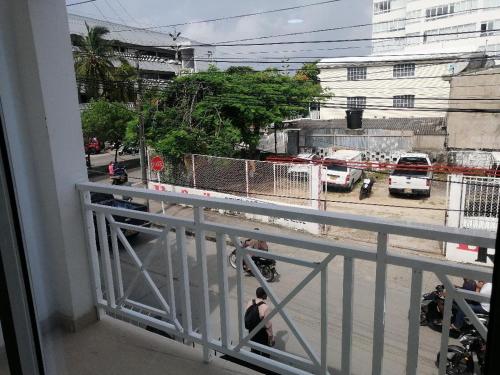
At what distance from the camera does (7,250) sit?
0.81 meters

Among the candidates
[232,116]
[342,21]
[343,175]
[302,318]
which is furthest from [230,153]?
[342,21]

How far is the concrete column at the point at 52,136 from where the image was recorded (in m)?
1.55

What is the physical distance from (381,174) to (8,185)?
679cm

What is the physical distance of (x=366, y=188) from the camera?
6.78 m

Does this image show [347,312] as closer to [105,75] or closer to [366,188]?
[366,188]

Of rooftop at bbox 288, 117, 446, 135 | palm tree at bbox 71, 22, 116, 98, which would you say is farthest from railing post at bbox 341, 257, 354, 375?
rooftop at bbox 288, 117, 446, 135

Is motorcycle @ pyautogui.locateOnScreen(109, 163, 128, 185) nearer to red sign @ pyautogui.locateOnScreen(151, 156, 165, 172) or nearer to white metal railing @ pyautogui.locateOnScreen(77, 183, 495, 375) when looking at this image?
red sign @ pyautogui.locateOnScreen(151, 156, 165, 172)

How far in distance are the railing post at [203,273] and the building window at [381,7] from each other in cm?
85

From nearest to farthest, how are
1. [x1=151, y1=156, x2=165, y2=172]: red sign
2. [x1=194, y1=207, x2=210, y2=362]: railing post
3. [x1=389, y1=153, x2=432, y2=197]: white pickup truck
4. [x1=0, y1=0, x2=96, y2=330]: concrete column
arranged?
[x1=194, y1=207, x2=210, y2=362]: railing post
[x1=0, y1=0, x2=96, y2=330]: concrete column
[x1=389, y1=153, x2=432, y2=197]: white pickup truck
[x1=151, y1=156, x2=165, y2=172]: red sign

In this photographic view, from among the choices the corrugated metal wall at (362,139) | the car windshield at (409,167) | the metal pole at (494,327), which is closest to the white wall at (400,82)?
the car windshield at (409,167)

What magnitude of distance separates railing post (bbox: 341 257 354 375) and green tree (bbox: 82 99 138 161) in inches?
314

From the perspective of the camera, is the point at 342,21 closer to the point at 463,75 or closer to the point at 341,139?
the point at 463,75

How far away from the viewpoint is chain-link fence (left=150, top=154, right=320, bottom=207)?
7637mm

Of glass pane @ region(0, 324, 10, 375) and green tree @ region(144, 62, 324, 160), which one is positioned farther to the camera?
green tree @ region(144, 62, 324, 160)
